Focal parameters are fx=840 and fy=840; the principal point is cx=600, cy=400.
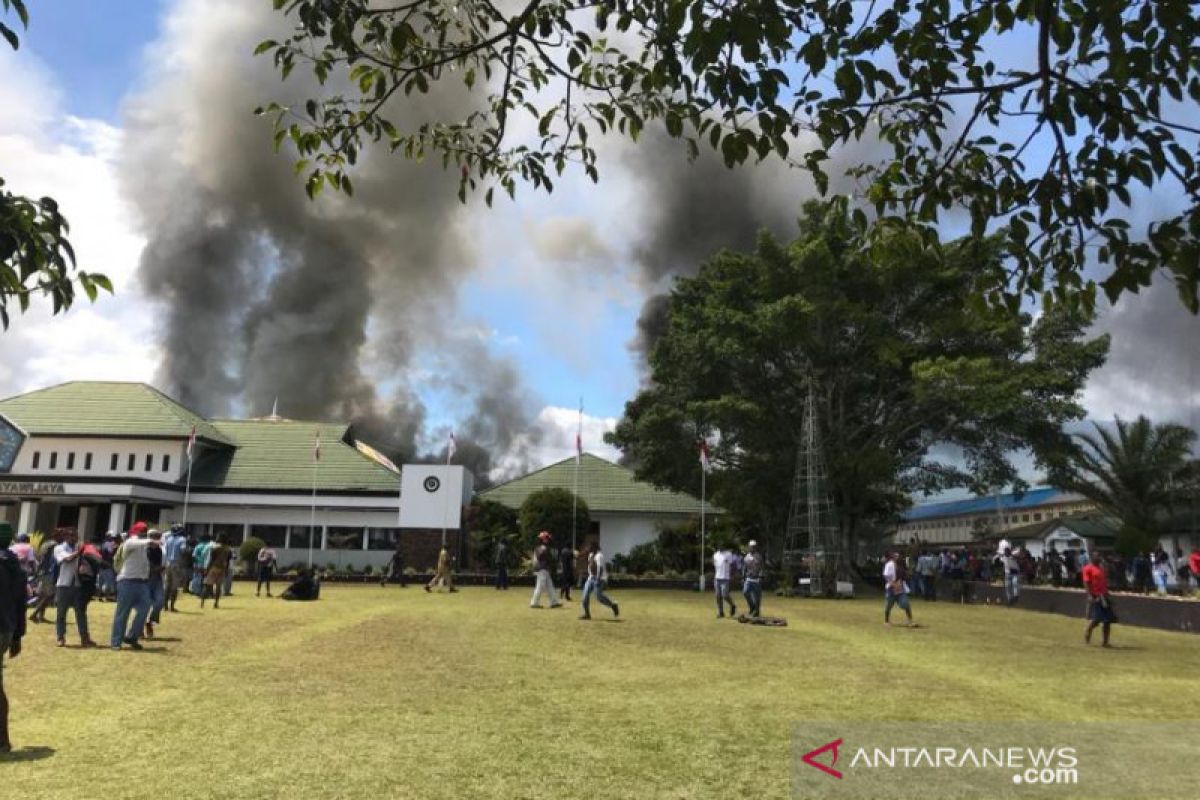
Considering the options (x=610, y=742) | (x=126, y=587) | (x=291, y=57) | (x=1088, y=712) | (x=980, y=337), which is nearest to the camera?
(x=291, y=57)

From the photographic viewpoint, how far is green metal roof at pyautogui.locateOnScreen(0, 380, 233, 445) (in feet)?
144

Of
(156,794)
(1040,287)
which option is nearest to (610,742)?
(156,794)

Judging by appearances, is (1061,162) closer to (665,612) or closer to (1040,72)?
(1040,72)

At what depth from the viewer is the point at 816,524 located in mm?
31016

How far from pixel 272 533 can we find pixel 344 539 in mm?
4270

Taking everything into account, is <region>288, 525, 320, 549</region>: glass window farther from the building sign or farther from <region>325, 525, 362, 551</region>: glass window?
the building sign

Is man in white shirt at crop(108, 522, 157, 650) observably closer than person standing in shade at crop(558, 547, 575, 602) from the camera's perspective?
Yes

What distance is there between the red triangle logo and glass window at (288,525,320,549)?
131 ft

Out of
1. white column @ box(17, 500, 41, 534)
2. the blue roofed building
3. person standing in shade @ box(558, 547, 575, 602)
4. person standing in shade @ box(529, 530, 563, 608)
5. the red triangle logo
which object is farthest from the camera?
the blue roofed building

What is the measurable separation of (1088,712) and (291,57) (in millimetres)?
9172

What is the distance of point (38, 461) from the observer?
43562 millimetres

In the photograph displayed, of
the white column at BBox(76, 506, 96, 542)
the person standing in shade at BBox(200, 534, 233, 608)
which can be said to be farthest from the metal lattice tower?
the white column at BBox(76, 506, 96, 542)

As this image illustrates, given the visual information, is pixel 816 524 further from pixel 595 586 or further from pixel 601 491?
pixel 601 491

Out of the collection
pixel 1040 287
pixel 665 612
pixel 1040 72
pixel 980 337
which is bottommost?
pixel 665 612
